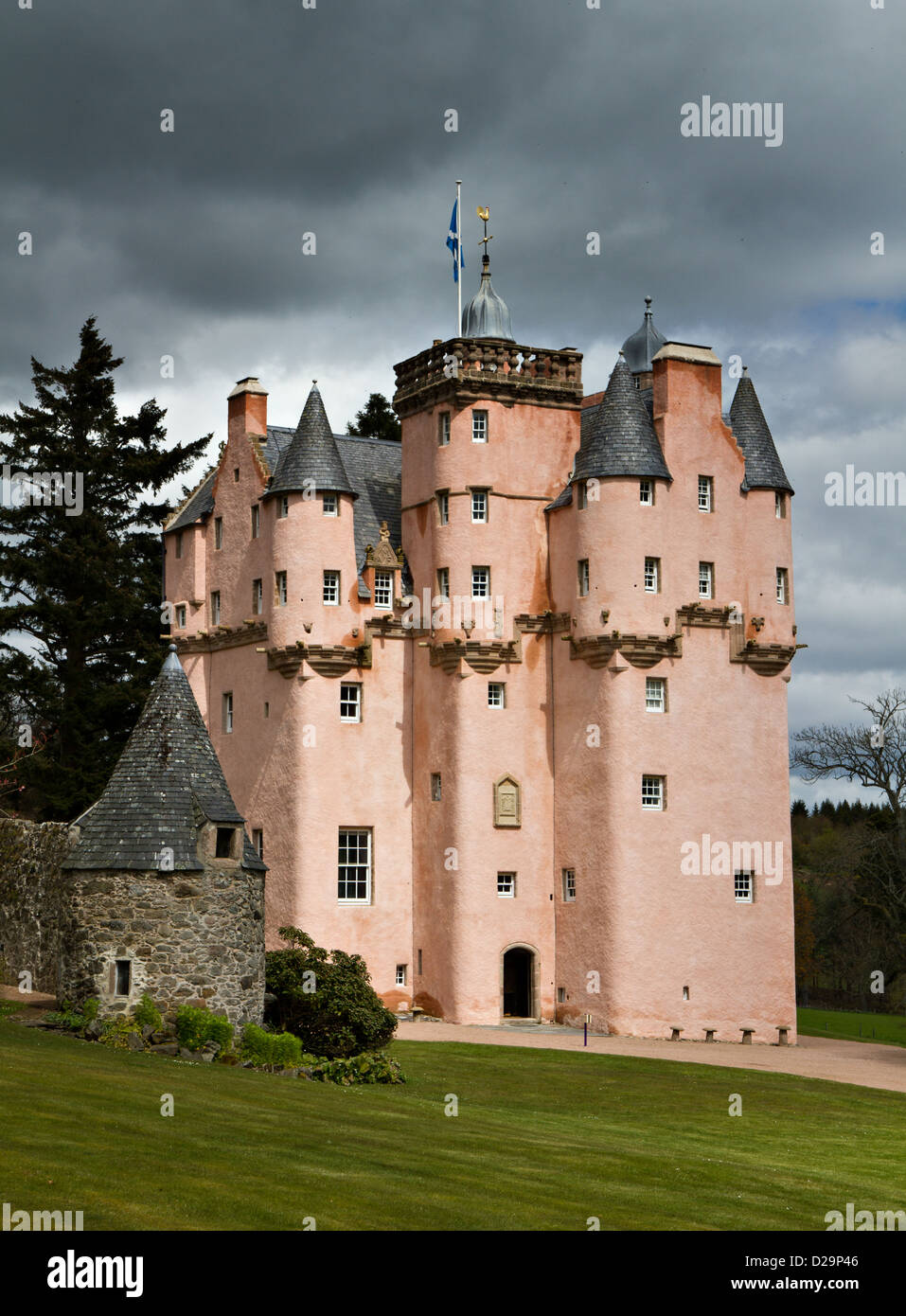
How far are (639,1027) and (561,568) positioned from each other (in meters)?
13.9

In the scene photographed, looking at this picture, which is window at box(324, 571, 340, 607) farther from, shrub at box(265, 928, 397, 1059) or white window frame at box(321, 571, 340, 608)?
shrub at box(265, 928, 397, 1059)

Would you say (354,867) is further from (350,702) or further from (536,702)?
(536,702)

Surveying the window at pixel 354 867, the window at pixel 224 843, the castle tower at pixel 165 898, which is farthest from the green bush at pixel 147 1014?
the window at pixel 354 867

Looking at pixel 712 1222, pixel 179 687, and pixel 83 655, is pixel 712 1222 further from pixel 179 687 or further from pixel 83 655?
pixel 83 655

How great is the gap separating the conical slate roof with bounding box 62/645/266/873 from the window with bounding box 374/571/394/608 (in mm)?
16502

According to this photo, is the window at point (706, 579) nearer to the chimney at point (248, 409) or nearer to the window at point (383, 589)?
the window at point (383, 589)

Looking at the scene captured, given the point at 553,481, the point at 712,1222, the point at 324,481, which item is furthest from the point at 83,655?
the point at 712,1222

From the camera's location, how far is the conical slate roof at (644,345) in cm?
5806

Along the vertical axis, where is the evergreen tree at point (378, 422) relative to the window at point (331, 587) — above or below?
above

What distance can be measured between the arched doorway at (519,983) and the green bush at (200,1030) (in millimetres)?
19265

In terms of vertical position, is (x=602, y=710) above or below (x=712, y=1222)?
above

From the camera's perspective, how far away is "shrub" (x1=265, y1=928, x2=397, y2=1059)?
117ft

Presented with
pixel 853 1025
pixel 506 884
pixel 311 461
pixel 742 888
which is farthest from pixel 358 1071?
pixel 853 1025

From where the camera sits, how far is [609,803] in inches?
1900
